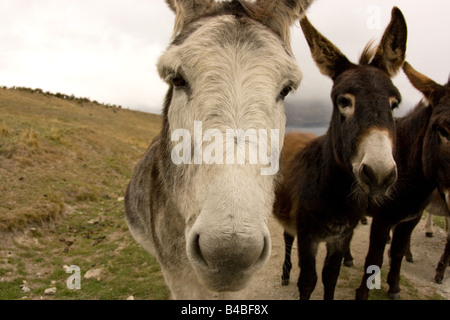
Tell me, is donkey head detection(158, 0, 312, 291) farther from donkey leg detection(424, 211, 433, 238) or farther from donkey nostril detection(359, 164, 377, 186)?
donkey leg detection(424, 211, 433, 238)

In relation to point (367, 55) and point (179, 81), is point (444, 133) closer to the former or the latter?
point (367, 55)

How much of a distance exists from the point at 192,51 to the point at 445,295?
20.7 ft

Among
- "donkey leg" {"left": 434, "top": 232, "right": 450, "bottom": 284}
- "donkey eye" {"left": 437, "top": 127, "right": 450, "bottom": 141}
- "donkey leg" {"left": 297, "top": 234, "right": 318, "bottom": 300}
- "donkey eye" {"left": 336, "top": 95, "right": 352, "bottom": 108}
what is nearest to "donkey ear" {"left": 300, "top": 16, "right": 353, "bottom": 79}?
"donkey eye" {"left": 336, "top": 95, "right": 352, "bottom": 108}

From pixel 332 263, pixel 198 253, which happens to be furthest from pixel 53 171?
pixel 198 253

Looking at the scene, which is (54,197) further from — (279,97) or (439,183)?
A: (439,183)

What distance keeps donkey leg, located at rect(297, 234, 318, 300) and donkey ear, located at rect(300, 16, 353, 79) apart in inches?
92.8

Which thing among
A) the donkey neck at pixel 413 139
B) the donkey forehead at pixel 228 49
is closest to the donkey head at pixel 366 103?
the donkey neck at pixel 413 139

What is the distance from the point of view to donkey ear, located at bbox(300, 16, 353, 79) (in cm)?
357

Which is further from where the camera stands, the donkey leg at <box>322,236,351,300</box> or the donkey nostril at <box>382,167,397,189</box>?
the donkey leg at <box>322,236,351,300</box>

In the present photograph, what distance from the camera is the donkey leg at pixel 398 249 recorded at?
15.0ft

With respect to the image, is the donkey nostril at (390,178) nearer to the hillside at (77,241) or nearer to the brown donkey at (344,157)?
the brown donkey at (344,157)

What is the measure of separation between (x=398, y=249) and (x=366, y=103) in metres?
3.15

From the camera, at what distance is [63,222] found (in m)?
7.67
